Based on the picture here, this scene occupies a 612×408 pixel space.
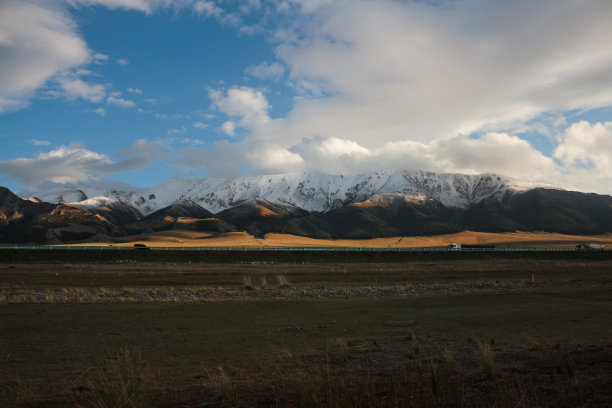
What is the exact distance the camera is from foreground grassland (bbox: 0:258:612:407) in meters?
7.05

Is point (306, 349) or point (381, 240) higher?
point (306, 349)

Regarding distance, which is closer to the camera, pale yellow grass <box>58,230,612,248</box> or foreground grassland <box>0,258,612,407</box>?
foreground grassland <box>0,258,612,407</box>

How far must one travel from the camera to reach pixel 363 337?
14203mm

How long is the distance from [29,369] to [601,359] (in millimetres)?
13045

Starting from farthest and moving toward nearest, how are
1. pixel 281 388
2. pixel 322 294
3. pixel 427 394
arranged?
pixel 322 294
pixel 281 388
pixel 427 394

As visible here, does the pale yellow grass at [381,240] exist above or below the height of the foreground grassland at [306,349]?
below

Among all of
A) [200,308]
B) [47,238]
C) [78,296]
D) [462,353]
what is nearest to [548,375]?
[462,353]

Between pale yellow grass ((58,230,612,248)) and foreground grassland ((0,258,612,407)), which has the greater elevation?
foreground grassland ((0,258,612,407))

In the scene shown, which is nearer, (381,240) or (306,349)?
(306,349)

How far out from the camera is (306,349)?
40.3 ft

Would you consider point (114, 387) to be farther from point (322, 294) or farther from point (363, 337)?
point (322, 294)

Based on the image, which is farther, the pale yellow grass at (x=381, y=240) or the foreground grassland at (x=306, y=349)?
the pale yellow grass at (x=381, y=240)

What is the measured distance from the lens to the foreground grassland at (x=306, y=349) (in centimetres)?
705

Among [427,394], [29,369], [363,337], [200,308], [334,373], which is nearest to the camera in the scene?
[427,394]
